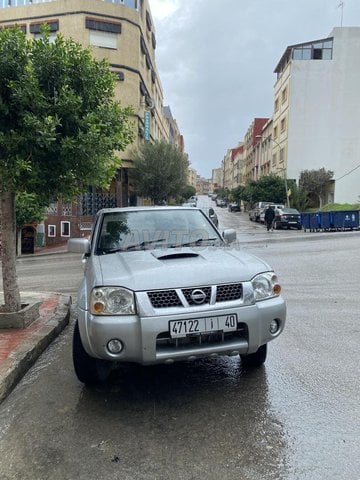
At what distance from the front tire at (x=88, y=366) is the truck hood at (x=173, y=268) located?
712 mm

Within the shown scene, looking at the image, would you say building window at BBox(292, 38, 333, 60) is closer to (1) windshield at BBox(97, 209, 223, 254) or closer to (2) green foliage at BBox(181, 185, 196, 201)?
(2) green foliage at BBox(181, 185, 196, 201)

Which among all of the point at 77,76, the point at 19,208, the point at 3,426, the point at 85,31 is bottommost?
the point at 3,426

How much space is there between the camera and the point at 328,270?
36.8 feet

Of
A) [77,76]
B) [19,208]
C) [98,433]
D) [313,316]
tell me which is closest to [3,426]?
[98,433]

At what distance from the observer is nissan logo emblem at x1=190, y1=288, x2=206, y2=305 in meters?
3.40

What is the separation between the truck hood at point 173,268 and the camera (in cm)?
344

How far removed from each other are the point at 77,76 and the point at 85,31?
27838 millimetres

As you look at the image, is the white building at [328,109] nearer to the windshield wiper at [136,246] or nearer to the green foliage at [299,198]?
the green foliage at [299,198]

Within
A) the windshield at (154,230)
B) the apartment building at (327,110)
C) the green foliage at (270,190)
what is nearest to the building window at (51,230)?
the windshield at (154,230)

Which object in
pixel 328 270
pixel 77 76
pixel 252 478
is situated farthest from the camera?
pixel 328 270

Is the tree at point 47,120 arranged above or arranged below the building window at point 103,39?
below

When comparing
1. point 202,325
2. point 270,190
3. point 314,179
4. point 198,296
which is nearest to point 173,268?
point 198,296

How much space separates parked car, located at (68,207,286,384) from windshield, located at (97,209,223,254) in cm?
55

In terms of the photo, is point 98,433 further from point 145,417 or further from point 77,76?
point 77,76
